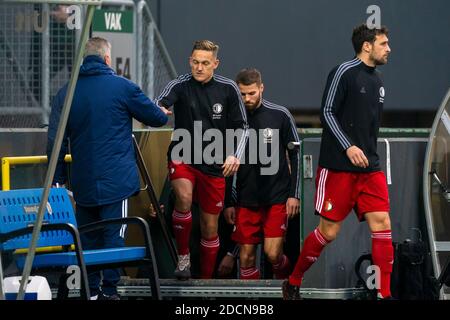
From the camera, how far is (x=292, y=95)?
1575 centimetres

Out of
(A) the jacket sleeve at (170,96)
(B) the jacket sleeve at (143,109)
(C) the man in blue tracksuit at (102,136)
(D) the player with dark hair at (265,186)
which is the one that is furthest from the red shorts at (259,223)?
(B) the jacket sleeve at (143,109)

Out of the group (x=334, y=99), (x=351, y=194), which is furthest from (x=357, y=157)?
(x=334, y=99)

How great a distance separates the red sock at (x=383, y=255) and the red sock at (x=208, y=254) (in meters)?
1.33

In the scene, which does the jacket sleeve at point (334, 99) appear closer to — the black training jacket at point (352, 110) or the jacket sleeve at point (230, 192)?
the black training jacket at point (352, 110)

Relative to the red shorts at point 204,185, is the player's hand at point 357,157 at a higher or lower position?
higher

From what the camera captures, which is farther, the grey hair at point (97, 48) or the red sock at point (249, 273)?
the red sock at point (249, 273)

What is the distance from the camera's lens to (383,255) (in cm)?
855

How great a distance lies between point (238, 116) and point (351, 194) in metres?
1.03

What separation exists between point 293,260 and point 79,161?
1860 millimetres

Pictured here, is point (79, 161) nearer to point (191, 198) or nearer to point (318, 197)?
point (191, 198)

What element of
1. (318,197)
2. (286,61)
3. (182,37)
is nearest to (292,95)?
(286,61)

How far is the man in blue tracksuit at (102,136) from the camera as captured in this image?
28.2 feet
